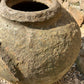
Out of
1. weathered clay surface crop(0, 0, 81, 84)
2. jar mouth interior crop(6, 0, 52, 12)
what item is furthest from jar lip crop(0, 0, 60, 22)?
jar mouth interior crop(6, 0, 52, 12)

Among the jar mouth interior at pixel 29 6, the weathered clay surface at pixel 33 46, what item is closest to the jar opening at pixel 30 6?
the jar mouth interior at pixel 29 6

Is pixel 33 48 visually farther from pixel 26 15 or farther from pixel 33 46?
pixel 26 15

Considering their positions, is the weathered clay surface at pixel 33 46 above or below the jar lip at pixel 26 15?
below

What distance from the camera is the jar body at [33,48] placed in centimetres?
141

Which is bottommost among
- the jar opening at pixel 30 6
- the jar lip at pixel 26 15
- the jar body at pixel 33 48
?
the jar body at pixel 33 48

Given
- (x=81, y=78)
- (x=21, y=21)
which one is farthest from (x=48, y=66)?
(x=81, y=78)

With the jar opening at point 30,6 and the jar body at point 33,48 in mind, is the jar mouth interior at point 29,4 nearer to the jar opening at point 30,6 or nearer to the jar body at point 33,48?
the jar opening at point 30,6

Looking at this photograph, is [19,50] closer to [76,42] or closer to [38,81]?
[38,81]

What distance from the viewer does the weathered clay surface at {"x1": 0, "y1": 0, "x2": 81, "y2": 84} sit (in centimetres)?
140

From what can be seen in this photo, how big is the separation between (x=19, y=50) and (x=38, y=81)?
374 mm

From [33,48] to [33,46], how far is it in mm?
17

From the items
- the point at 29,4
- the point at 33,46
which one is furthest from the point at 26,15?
the point at 29,4

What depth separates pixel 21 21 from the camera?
1376mm

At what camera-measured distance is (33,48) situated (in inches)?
55.2
